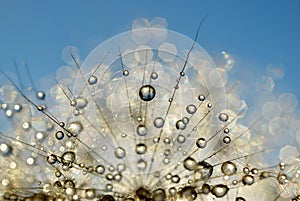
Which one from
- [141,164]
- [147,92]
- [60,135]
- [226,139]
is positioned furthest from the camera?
[226,139]

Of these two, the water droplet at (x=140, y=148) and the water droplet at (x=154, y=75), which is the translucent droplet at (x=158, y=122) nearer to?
the water droplet at (x=140, y=148)

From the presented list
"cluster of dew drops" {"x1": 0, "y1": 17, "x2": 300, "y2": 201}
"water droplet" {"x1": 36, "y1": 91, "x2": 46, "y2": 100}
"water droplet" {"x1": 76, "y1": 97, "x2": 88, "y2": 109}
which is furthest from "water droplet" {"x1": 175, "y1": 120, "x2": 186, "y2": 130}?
"water droplet" {"x1": 36, "y1": 91, "x2": 46, "y2": 100}

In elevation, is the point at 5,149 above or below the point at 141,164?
above

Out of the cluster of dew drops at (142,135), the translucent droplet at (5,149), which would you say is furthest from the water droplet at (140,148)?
the translucent droplet at (5,149)

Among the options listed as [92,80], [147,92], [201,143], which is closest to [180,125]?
→ [201,143]

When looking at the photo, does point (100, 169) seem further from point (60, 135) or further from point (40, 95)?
point (40, 95)

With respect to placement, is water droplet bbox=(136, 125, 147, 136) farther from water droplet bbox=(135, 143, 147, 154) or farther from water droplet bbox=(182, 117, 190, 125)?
water droplet bbox=(182, 117, 190, 125)

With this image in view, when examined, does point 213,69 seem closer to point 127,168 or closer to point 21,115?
point 127,168
